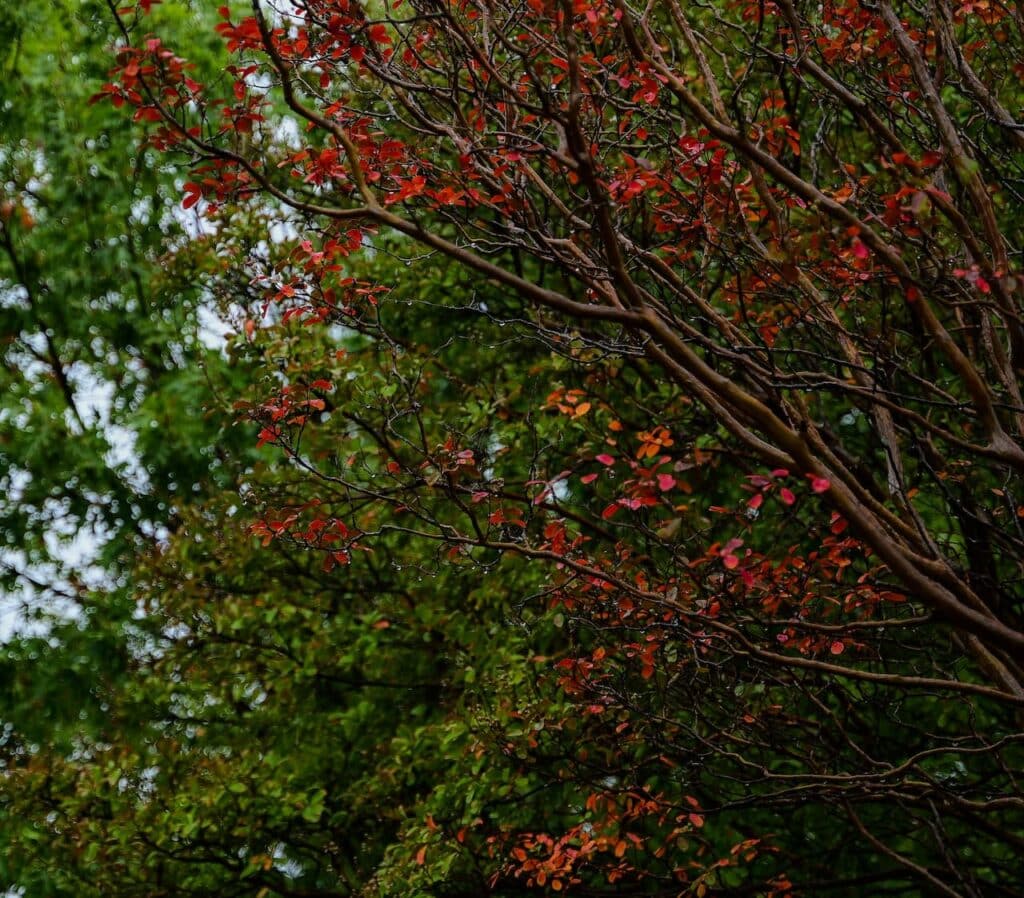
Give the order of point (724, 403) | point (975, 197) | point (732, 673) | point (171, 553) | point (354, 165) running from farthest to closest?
1. point (171, 553)
2. point (732, 673)
3. point (724, 403)
4. point (975, 197)
5. point (354, 165)

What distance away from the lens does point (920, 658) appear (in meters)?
7.09

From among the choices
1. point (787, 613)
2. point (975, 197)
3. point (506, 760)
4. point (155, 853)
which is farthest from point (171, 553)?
point (975, 197)

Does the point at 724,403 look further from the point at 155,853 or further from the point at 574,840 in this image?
the point at 155,853

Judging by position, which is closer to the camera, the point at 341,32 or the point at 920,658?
the point at 341,32

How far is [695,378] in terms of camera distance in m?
4.04

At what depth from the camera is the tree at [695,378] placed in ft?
12.6

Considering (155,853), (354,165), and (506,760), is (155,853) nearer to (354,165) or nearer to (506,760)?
(506,760)

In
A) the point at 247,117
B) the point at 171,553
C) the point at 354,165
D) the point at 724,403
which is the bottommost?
the point at 724,403

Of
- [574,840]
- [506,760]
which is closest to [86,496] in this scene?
[506,760]

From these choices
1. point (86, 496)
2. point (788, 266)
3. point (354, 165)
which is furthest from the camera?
point (86, 496)

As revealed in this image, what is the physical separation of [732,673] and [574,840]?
1.56 metres

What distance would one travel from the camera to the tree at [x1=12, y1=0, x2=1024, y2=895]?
3826 mm

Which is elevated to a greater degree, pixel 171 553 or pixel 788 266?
pixel 171 553

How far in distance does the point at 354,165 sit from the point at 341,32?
1064mm
